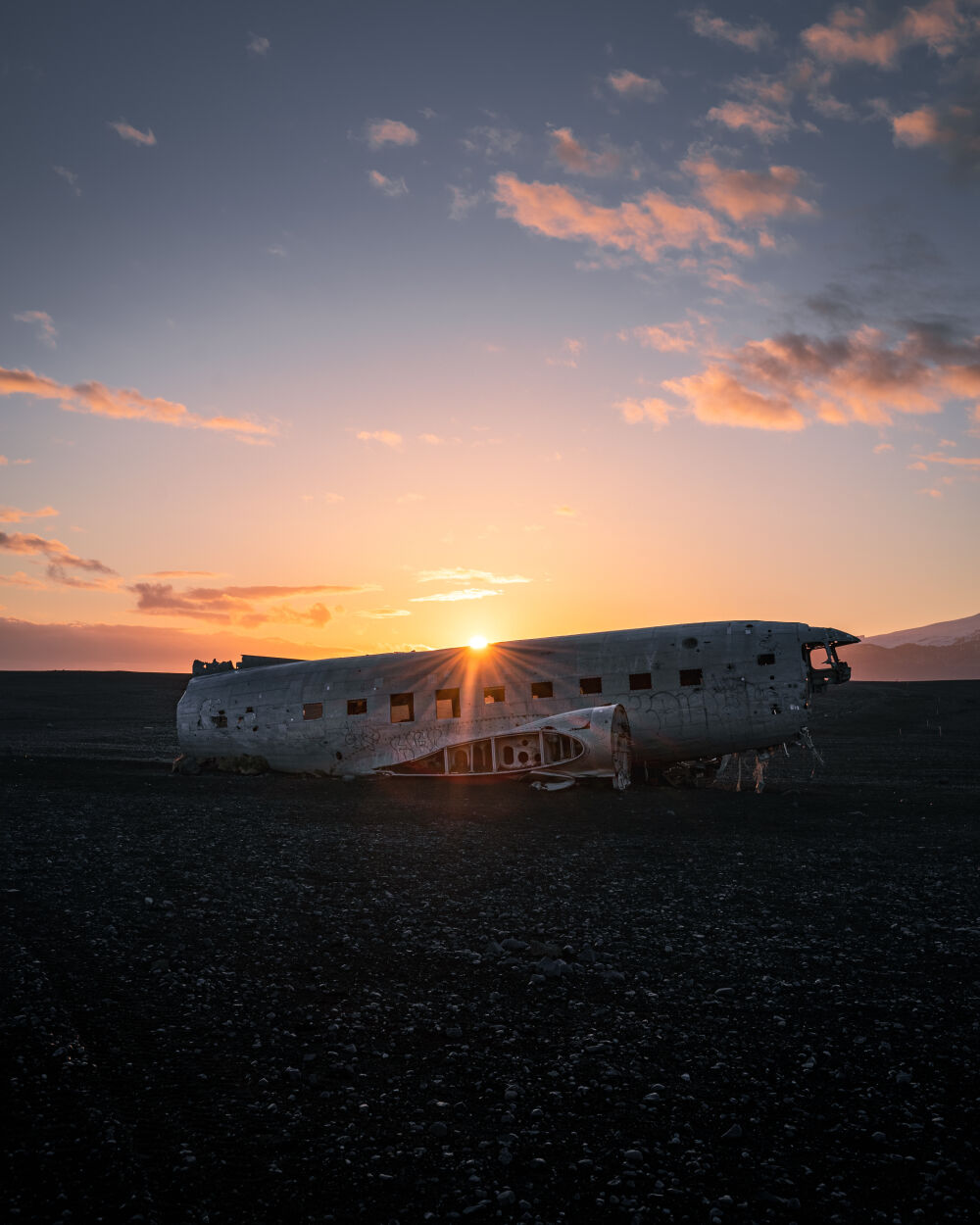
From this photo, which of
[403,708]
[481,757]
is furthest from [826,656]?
[403,708]

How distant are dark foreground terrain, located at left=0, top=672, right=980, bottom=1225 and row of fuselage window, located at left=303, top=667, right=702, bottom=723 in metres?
9.49

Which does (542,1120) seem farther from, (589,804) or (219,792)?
(219,792)

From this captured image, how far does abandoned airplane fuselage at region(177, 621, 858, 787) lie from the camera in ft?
85.9

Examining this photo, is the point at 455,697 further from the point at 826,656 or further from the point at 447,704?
the point at 826,656

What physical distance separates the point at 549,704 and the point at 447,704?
13.5 ft

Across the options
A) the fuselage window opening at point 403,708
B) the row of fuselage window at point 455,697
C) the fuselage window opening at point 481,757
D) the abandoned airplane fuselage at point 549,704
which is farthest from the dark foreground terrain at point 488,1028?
the fuselage window opening at point 403,708

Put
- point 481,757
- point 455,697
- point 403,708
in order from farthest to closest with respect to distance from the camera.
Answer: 1. point 403,708
2. point 455,697
3. point 481,757

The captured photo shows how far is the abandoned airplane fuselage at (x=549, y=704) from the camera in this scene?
26.2 meters

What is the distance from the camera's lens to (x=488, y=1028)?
25.7ft

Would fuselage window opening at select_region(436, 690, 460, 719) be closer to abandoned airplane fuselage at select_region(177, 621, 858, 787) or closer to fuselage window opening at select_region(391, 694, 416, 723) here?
abandoned airplane fuselage at select_region(177, 621, 858, 787)

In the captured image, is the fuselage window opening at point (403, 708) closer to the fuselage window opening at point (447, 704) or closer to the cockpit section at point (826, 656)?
the fuselage window opening at point (447, 704)

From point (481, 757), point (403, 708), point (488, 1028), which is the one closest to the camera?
point (488, 1028)

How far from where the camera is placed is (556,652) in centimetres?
2848

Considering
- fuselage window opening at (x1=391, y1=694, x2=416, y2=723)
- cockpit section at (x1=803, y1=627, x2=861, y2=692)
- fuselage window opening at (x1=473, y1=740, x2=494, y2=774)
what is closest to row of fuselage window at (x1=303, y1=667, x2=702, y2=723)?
fuselage window opening at (x1=391, y1=694, x2=416, y2=723)
